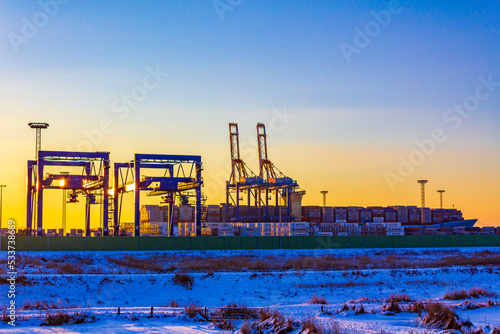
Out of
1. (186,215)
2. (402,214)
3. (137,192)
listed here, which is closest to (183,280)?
(137,192)

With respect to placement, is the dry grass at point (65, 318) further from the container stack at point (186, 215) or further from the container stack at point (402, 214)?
the container stack at point (402, 214)

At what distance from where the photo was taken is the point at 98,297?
29.3 meters

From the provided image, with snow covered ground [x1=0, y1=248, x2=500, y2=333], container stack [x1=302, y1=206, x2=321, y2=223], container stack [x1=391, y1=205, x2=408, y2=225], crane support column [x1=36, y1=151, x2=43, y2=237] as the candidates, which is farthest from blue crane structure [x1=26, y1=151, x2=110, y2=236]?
container stack [x1=391, y1=205, x2=408, y2=225]

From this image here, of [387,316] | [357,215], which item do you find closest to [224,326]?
[387,316]

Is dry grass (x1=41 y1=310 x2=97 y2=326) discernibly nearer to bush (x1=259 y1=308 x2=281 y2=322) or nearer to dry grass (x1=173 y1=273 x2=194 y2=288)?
bush (x1=259 y1=308 x2=281 y2=322)

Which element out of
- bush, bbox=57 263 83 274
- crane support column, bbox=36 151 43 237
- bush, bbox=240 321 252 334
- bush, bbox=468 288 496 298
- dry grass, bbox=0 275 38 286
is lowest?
bush, bbox=468 288 496 298

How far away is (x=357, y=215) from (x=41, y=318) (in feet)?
276

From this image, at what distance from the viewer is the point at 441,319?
18.5 meters

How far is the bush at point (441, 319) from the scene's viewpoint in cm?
1791

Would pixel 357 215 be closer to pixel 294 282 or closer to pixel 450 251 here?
pixel 450 251

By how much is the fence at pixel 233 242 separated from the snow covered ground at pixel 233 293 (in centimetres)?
425

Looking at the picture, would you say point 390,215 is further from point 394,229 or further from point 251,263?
point 251,263

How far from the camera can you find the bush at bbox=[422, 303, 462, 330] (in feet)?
58.7

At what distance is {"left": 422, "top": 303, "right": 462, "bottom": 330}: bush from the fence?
37199mm
